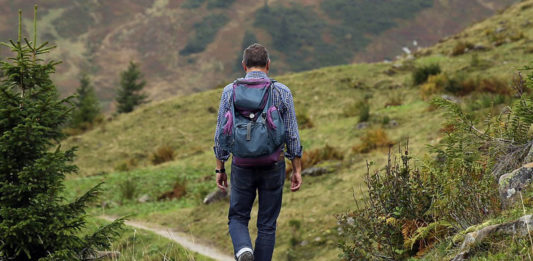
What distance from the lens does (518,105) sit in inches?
198

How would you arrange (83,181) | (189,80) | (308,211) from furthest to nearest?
1. (189,80)
2. (83,181)
3. (308,211)

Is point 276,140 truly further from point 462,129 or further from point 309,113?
point 309,113

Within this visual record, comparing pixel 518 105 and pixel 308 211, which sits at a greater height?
pixel 518 105

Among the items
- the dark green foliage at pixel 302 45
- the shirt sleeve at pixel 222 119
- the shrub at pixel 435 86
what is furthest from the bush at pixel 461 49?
the dark green foliage at pixel 302 45

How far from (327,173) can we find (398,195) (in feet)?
18.8

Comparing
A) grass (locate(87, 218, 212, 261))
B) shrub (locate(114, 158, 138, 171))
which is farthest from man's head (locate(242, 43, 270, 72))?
shrub (locate(114, 158, 138, 171))

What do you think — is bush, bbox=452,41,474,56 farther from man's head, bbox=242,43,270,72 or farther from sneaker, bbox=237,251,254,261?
sneaker, bbox=237,251,254,261

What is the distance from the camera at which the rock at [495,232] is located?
3152 mm

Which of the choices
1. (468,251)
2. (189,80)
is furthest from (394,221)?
(189,80)

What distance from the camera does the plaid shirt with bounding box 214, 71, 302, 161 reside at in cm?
418

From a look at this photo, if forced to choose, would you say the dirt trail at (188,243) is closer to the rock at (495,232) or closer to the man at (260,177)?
the man at (260,177)

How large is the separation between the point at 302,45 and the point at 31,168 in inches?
7377

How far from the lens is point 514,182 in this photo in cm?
398

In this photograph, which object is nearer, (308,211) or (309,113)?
(308,211)
